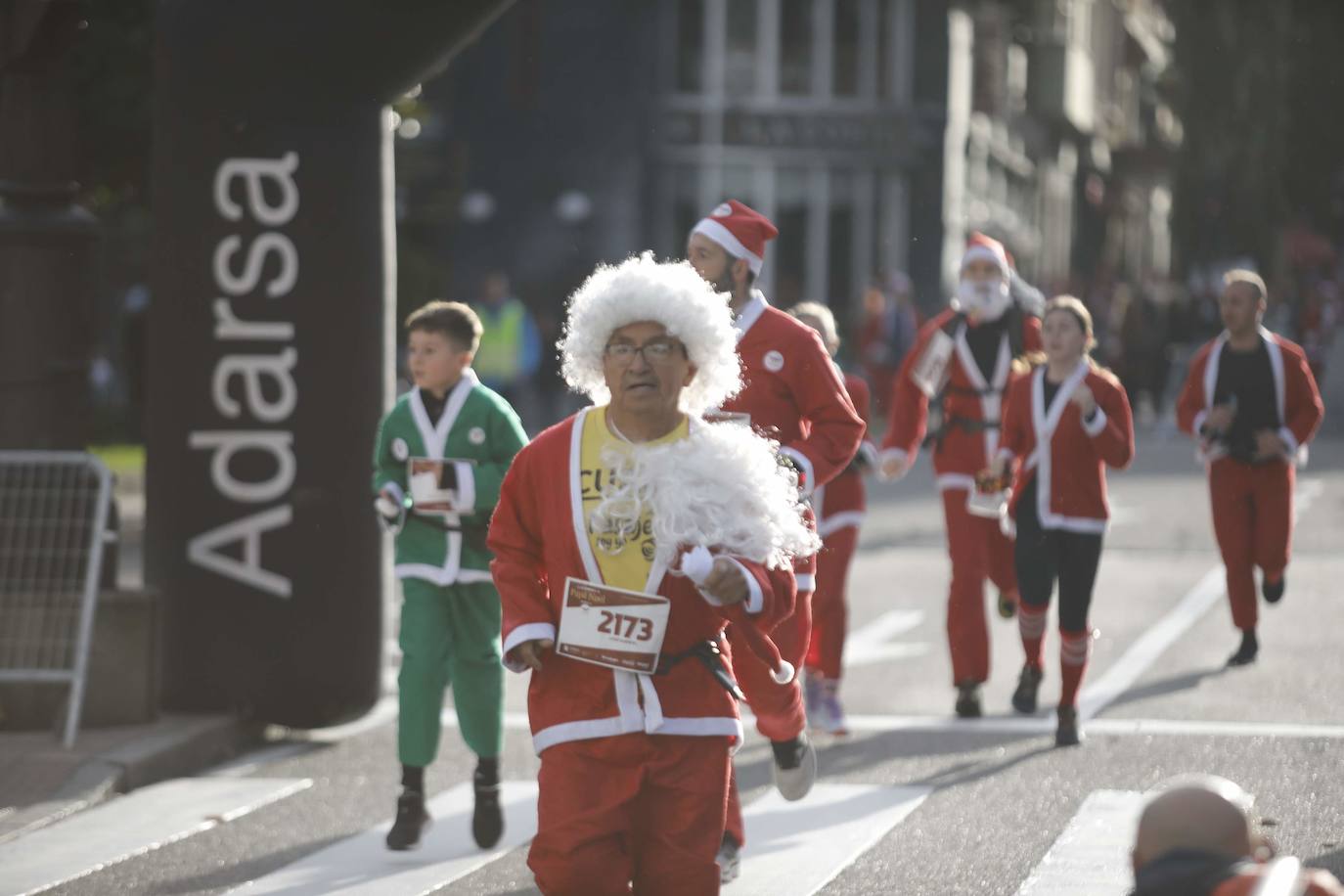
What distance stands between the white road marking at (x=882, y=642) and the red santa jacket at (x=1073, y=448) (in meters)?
2.22

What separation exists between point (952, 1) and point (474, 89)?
8.62 metres

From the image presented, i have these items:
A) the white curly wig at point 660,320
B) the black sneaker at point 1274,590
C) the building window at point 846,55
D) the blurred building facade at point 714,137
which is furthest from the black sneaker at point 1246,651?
the building window at point 846,55

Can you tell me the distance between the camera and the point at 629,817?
5.19m

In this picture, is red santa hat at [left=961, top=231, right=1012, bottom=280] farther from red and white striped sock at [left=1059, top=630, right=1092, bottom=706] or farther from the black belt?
the black belt

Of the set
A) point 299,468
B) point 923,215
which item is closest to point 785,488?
point 299,468

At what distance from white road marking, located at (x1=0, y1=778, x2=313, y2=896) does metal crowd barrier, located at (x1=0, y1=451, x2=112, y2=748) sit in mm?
794

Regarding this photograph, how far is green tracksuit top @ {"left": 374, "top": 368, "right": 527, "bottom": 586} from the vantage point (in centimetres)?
772

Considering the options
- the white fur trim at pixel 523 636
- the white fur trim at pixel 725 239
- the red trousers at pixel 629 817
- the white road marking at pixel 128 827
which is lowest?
the white road marking at pixel 128 827

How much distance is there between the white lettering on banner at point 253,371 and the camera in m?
9.34

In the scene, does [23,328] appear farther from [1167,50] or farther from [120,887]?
[1167,50]

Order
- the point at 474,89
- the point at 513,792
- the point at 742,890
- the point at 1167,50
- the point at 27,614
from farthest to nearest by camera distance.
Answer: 1. the point at 1167,50
2. the point at 474,89
3. the point at 27,614
4. the point at 513,792
5. the point at 742,890

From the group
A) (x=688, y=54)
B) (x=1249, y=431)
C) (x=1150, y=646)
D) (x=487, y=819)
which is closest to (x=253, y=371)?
(x=487, y=819)

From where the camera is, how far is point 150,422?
950cm

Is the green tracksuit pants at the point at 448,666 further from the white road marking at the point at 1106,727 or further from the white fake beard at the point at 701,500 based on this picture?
the white fake beard at the point at 701,500
